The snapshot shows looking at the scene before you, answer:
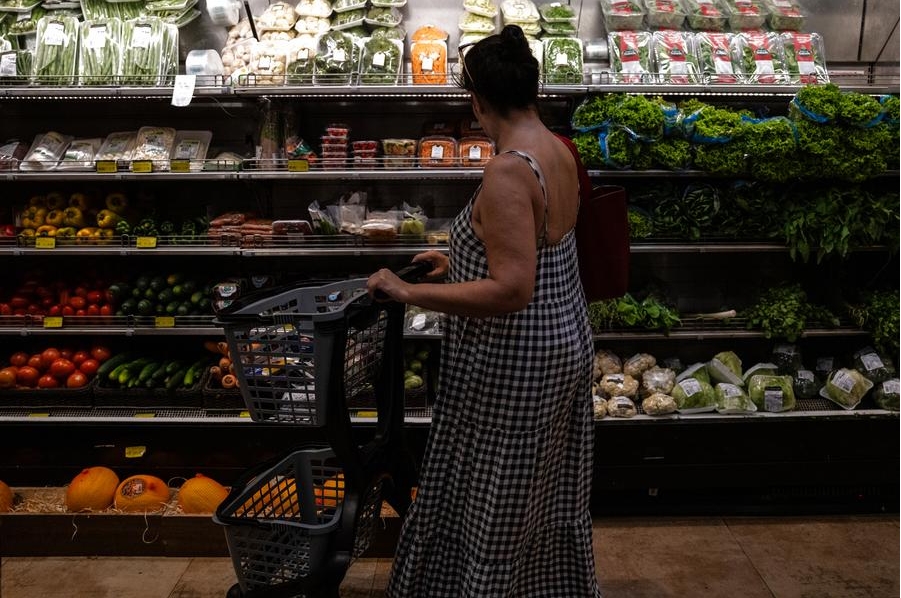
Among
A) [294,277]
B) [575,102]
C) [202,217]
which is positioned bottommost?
[294,277]

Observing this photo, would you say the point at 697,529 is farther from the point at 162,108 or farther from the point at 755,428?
the point at 162,108

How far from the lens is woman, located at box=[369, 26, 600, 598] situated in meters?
2.00

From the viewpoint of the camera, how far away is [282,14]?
387 centimetres

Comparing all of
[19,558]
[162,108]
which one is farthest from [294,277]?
[19,558]

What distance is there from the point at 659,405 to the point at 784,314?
0.82 meters

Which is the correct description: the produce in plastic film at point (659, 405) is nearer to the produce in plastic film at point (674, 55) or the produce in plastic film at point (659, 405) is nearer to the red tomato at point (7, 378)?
the produce in plastic film at point (674, 55)

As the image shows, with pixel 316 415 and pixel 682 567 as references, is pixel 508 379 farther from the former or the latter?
pixel 682 567

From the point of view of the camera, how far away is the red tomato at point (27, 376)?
378cm

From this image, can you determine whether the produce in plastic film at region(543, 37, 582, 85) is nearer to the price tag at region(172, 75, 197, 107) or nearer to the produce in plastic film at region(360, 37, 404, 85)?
the produce in plastic film at region(360, 37, 404, 85)

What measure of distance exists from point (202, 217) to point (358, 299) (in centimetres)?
224

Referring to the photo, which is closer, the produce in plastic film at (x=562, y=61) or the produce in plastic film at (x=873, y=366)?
the produce in plastic film at (x=562, y=61)

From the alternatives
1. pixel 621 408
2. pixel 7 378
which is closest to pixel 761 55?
pixel 621 408

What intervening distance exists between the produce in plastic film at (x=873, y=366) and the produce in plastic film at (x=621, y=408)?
1.25 metres

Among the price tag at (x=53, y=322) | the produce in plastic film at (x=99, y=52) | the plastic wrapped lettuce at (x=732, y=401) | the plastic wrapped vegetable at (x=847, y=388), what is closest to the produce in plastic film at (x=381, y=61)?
the produce in plastic film at (x=99, y=52)
